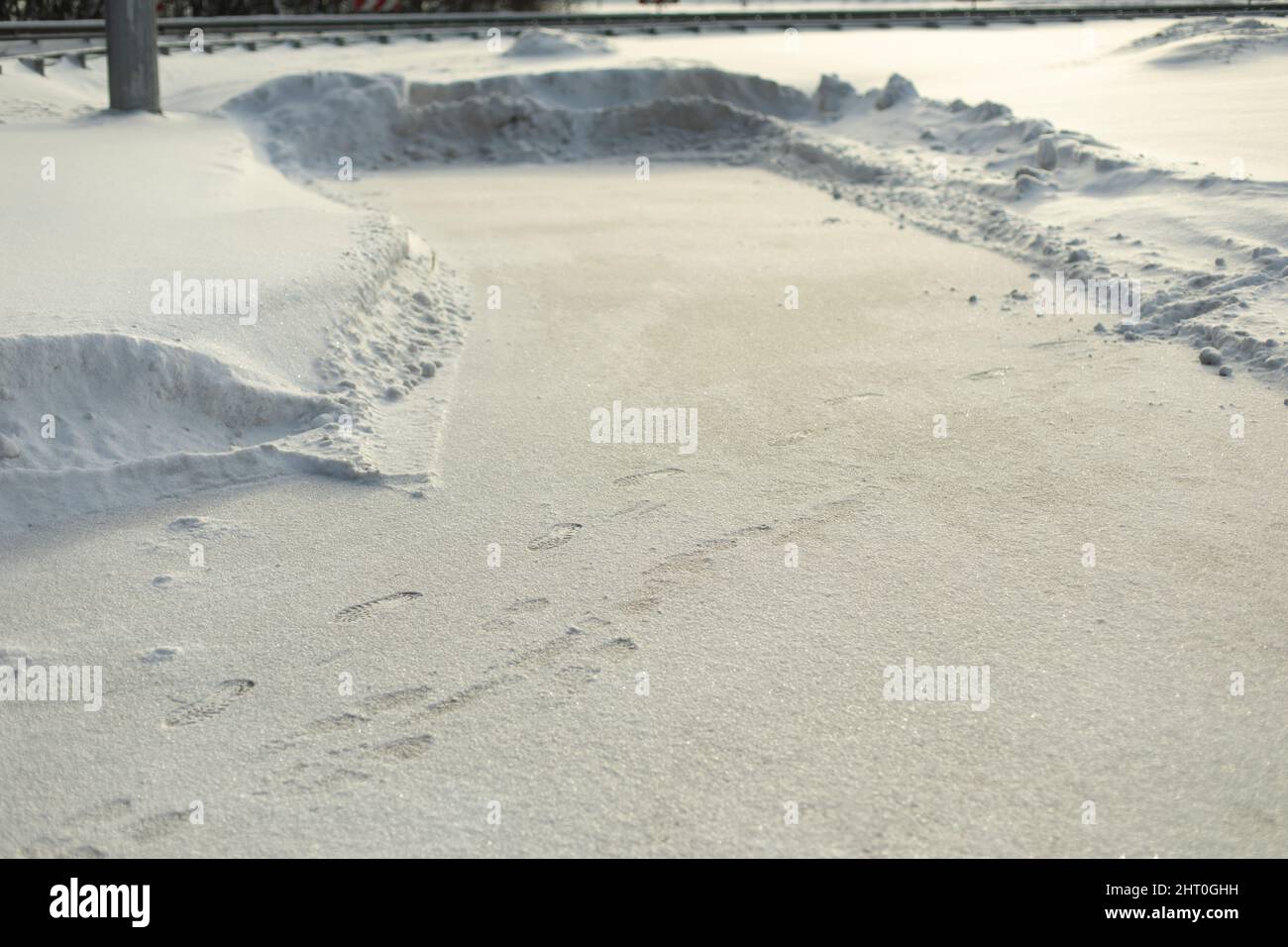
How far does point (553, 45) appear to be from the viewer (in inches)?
534

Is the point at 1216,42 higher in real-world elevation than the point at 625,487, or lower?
higher

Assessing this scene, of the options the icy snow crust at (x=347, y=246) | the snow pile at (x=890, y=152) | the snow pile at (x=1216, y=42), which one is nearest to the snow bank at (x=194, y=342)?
the icy snow crust at (x=347, y=246)

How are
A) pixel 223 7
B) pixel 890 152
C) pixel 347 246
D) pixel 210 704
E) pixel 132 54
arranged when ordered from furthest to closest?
pixel 223 7 → pixel 890 152 → pixel 132 54 → pixel 347 246 → pixel 210 704

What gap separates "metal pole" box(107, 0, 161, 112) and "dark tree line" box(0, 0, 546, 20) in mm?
8690

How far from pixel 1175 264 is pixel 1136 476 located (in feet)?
7.59

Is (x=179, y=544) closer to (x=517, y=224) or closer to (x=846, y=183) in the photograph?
(x=517, y=224)

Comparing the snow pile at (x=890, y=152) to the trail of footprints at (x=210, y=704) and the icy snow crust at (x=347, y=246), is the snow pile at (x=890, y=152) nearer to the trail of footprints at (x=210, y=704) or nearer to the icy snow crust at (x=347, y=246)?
the icy snow crust at (x=347, y=246)

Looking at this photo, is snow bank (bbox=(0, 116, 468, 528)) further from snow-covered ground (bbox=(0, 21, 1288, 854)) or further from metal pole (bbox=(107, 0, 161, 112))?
metal pole (bbox=(107, 0, 161, 112))

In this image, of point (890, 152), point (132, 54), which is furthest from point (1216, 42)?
point (132, 54)

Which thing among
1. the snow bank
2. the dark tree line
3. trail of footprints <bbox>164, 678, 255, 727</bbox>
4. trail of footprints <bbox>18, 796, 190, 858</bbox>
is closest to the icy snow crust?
the snow bank

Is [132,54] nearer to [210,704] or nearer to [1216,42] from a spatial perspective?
[210,704]

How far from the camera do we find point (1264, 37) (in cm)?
1154

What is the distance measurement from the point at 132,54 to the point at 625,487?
7.30m

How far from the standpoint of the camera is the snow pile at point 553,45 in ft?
44.2
